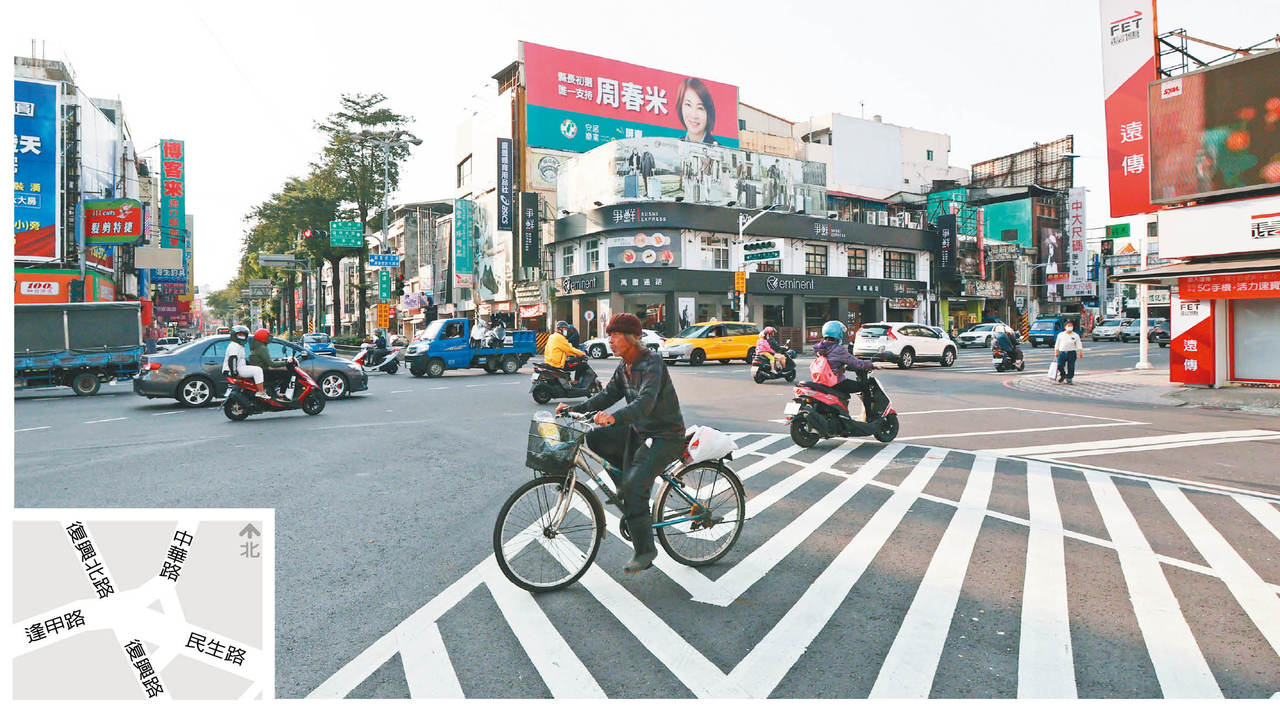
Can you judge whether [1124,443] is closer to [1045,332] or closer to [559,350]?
[559,350]

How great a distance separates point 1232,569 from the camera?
15.1ft

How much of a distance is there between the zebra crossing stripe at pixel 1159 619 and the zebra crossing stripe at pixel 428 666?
3070mm

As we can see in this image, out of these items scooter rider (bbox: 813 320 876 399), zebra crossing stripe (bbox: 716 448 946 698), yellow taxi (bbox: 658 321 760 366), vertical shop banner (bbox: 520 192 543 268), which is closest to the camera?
zebra crossing stripe (bbox: 716 448 946 698)

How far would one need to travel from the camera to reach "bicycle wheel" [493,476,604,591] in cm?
424

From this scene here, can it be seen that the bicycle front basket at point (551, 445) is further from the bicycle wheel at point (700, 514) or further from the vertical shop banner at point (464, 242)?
the vertical shop banner at point (464, 242)

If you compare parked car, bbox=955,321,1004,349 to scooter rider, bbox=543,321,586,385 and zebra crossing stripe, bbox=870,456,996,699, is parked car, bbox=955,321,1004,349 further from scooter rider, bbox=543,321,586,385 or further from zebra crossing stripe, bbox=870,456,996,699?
zebra crossing stripe, bbox=870,456,996,699

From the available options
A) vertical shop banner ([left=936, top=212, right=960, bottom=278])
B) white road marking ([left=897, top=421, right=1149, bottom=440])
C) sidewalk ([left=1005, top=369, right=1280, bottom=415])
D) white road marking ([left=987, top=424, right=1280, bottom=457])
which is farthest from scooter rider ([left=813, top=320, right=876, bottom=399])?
vertical shop banner ([left=936, top=212, right=960, bottom=278])

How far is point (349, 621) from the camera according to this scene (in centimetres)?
389

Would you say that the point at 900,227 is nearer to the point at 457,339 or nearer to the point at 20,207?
the point at 457,339

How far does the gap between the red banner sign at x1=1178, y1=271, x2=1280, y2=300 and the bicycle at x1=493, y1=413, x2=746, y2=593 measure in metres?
16.4

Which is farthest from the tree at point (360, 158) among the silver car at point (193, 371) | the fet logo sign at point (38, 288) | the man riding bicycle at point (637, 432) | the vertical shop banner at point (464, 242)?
the man riding bicycle at point (637, 432)

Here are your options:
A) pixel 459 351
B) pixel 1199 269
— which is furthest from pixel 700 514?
pixel 459 351

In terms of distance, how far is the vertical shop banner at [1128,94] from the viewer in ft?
59.7

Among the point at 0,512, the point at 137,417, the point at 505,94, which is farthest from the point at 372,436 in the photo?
the point at 505,94
